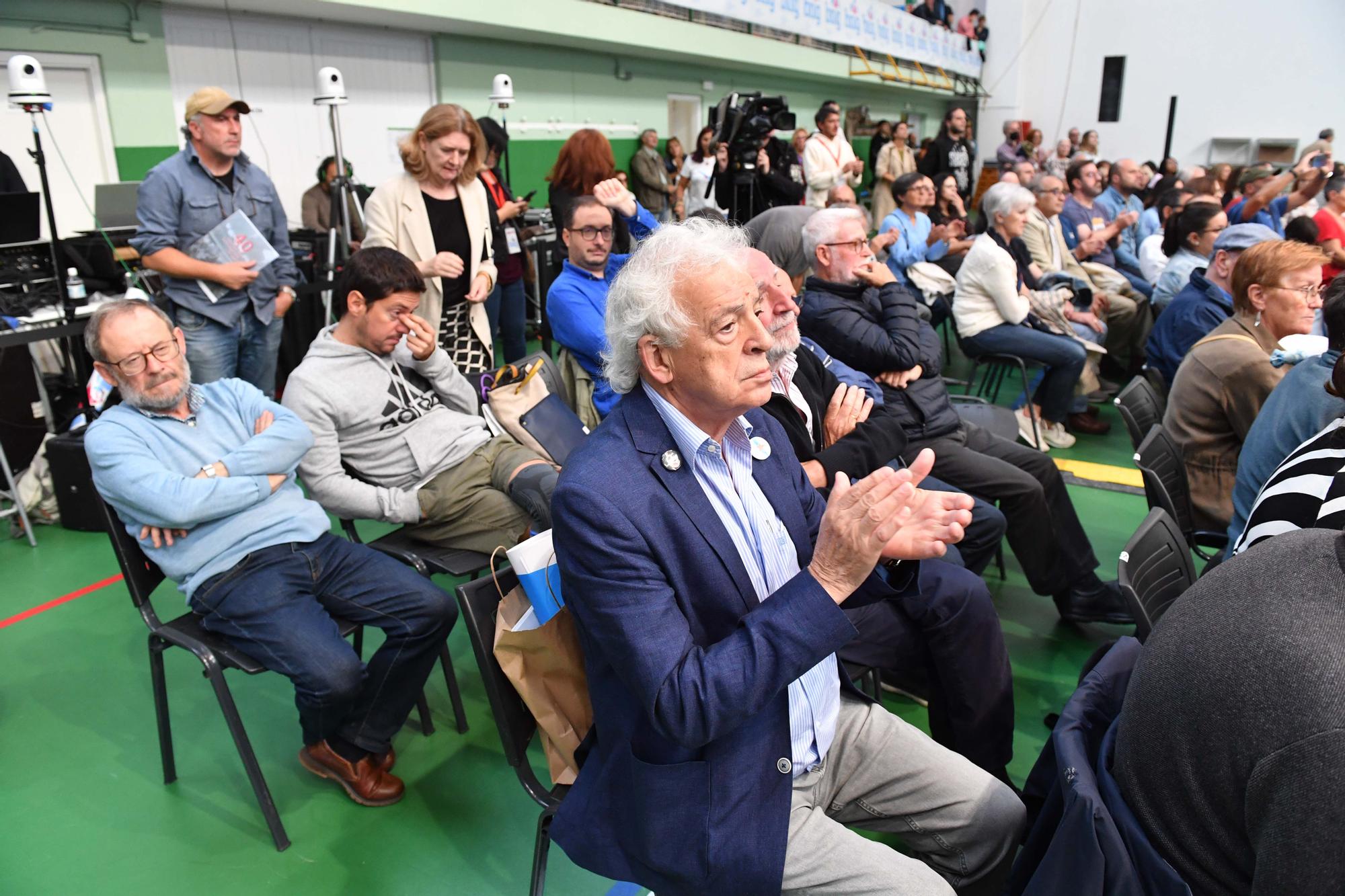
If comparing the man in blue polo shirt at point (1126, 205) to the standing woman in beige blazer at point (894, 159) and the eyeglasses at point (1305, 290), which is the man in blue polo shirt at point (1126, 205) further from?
the eyeglasses at point (1305, 290)

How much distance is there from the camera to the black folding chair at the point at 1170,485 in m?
2.46

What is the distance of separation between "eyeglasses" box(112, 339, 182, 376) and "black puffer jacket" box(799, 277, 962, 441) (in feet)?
6.28

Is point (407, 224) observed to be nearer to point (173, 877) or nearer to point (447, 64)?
point (173, 877)

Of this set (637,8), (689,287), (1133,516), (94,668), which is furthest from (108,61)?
(1133,516)

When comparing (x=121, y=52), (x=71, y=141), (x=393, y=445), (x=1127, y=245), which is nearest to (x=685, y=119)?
(x=1127, y=245)

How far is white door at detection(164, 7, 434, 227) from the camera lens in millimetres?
7004

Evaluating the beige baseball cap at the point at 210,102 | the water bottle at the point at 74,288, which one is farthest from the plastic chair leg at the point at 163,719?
the water bottle at the point at 74,288

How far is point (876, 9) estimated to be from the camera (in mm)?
16000

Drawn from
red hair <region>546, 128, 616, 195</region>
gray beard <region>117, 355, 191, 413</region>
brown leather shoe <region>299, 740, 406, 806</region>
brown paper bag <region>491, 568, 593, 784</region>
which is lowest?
brown leather shoe <region>299, 740, 406, 806</region>

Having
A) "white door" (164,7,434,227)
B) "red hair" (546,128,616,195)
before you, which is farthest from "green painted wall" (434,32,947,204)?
"red hair" (546,128,616,195)

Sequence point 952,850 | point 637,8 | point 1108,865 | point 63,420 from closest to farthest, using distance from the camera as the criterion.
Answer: point 1108,865 < point 952,850 < point 63,420 < point 637,8

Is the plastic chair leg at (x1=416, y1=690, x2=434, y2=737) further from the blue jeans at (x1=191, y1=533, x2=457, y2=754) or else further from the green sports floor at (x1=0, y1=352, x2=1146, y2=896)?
the blue jeans at (x1=191, y1=533, x2=457, y2=754)

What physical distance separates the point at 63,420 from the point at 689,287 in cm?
440

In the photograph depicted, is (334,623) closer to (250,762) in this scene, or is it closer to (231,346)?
(250,762)
